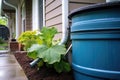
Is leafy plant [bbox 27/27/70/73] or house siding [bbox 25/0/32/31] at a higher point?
house siding [bbox 25/0/32/31]

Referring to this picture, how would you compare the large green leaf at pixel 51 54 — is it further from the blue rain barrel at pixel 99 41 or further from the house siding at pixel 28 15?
the house siding at pixel 28 15

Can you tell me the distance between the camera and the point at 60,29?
315cm

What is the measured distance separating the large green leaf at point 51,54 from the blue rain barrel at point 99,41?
0.27 m

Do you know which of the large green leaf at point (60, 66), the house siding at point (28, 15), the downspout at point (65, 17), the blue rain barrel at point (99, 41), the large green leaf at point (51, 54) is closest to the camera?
the blue rain barrel at point (99, 41)

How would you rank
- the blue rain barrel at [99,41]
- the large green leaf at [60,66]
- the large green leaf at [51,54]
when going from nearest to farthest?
the blue rain barrel at [99,41]
the large green leaf at [51,54]
the large green leaf at [60,66]

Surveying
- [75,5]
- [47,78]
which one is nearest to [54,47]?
[47,78]

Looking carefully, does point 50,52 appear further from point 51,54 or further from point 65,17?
point 65,17

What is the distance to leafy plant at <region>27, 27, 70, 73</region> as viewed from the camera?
227 centimetres

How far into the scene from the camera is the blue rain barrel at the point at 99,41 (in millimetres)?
1818

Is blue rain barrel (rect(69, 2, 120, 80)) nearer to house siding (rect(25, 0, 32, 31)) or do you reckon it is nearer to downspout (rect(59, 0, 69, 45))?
downspout (rect(59, 0, 69, 45))

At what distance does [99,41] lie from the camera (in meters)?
1.89

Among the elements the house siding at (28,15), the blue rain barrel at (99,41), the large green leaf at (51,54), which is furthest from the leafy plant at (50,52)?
the house siding at (28,15)

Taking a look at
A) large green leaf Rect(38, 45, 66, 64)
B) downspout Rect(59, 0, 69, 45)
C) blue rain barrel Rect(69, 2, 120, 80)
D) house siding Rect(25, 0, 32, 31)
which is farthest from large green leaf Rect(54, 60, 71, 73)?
house siding Rect(25, 0, 32, 31)

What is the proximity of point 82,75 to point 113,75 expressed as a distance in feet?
1.37
